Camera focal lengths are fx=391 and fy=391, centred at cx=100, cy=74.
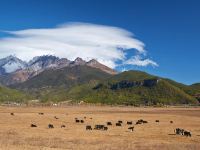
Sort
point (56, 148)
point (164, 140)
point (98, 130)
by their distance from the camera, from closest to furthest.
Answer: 1. point (56, 148)
2. point (164, 140)
3. point (98, 130)

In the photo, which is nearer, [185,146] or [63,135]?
[185,146]

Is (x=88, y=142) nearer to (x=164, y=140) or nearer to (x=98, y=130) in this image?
(x=164, y=140)

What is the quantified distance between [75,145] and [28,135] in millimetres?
10200

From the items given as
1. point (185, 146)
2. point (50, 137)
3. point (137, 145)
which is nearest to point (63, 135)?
point (50, 137)

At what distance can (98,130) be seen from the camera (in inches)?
2312

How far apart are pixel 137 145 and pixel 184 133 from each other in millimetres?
A: 13655

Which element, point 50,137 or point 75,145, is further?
point 50,137

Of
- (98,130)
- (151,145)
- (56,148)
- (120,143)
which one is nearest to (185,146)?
(151,145)

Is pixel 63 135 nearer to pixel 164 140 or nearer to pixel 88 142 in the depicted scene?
pixel 88 142

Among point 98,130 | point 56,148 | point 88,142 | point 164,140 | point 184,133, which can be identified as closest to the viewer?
point 56,148

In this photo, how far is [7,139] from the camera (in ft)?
145

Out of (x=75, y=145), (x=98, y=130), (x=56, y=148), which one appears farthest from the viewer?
(x=98, y=130)

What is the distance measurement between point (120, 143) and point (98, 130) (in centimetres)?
1547

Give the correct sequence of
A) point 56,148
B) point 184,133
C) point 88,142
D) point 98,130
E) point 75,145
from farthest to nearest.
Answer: point 98,130, point 184,133, point 88,142, point 75,145, point 56,148
